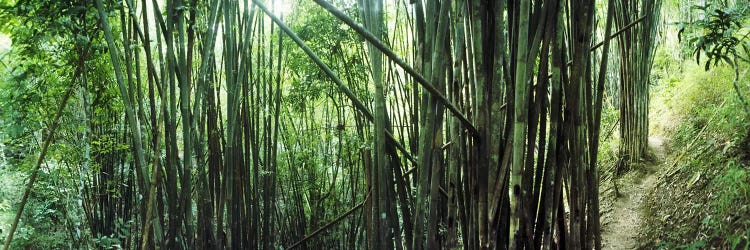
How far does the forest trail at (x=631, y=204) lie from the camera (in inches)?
164

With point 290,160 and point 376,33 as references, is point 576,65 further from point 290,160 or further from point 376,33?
point 290,160

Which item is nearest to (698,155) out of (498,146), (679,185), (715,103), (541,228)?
(679,185)

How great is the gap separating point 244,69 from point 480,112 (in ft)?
6.81

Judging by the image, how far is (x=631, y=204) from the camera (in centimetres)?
467

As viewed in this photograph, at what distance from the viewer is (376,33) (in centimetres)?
236

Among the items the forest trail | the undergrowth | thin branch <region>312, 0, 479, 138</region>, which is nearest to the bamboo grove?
thin branch <region>312, 0, 479, 138</region>

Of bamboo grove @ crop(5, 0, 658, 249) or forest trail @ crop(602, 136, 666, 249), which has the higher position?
bamboo grove @ crop(5, 0, 658, 249)

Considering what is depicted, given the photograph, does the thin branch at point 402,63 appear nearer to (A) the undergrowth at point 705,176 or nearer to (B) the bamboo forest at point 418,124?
(B) the bamboo forest at point 418,124

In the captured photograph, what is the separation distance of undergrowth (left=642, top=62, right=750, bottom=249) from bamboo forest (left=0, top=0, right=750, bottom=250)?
0.06ft

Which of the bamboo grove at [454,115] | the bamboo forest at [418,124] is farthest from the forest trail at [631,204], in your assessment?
the bamboo grove at [454,115]

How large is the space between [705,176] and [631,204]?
1.06 m

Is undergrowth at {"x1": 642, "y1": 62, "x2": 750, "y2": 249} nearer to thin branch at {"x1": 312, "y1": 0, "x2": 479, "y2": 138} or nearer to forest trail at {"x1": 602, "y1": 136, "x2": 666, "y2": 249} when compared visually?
forest trail at {"x1": 602, "y1": 136, "x2": 666, "y2": 249}

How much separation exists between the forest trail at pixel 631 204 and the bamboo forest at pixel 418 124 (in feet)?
0.06

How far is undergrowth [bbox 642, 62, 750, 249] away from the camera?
2.98 meters
